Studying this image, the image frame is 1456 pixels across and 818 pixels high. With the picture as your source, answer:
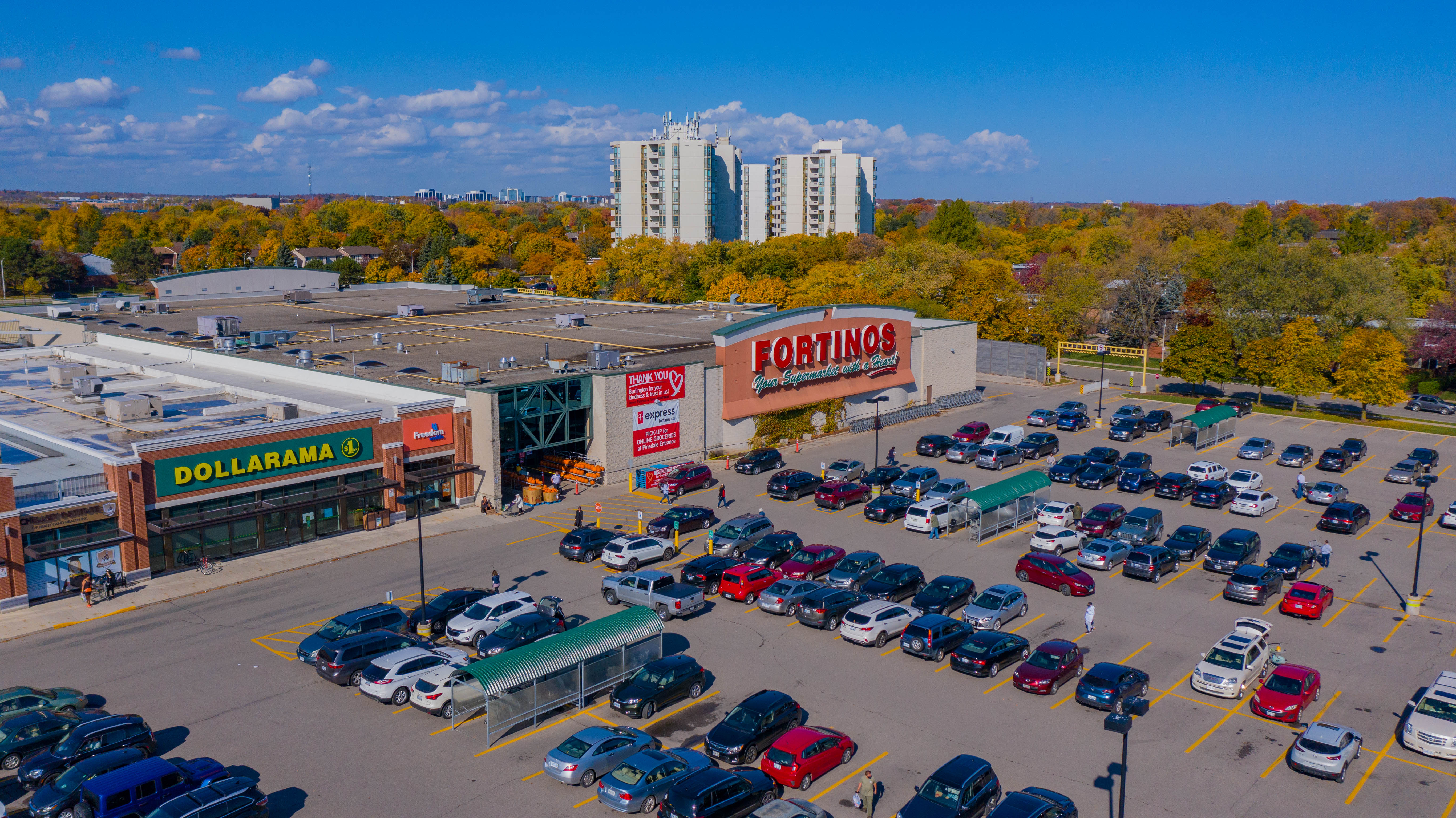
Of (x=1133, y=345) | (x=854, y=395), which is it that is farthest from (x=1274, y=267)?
(x=854, y=395)

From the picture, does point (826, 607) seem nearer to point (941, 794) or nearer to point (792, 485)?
point (941, 794)

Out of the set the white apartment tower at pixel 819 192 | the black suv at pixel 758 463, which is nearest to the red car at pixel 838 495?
the black suv at pixel 758 463

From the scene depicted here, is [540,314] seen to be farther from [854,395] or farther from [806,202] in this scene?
[806,202]

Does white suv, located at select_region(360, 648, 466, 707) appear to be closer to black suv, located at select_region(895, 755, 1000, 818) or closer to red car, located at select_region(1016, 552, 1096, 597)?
black suv, located at select_region(895, 755, 1000, 818)

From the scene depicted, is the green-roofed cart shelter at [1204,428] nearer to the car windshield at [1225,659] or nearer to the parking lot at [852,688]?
the parking lot at [852,688]

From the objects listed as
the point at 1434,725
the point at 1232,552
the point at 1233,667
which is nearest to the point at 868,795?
the point at 1233,667

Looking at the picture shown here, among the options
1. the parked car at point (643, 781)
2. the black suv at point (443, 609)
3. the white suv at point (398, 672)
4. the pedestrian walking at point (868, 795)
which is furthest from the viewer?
the black suv at point (443, 609)
